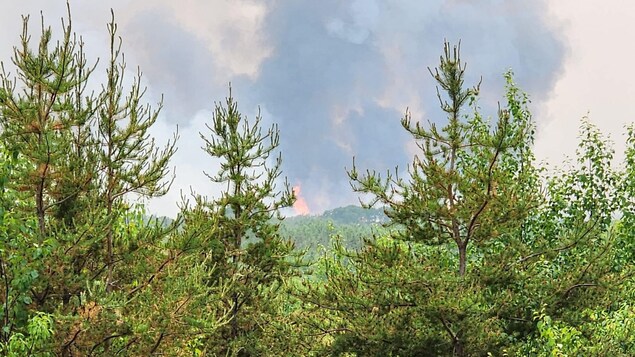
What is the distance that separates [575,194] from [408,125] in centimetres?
801

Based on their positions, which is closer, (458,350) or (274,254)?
(458,350)

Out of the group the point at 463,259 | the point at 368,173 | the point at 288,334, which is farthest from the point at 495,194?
the point at 288,334

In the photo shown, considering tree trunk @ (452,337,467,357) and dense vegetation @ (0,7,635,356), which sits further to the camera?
tree trunk @ (452,337,467,357)

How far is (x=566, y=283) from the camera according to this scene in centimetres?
1402

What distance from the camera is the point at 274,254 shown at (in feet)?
66.3

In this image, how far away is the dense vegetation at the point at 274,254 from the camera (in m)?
9.73

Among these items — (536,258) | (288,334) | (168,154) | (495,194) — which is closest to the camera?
(168,154)

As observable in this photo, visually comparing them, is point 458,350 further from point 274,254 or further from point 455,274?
point 274,254

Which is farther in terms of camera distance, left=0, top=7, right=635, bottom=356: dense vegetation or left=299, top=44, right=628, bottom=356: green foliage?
left=299, top=44, right=628, bottom=356: green foliage

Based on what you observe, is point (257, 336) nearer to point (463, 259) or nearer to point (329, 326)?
point (329, 326)

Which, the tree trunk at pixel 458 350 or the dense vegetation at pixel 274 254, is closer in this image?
the dense vegetation at pixel 274 254

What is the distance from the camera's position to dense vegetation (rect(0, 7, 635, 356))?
9.73 m

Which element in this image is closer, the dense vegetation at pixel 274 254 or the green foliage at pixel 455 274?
the dense vegetation at pixel 274 254

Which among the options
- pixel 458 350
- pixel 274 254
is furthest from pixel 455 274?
pixel 274 254
